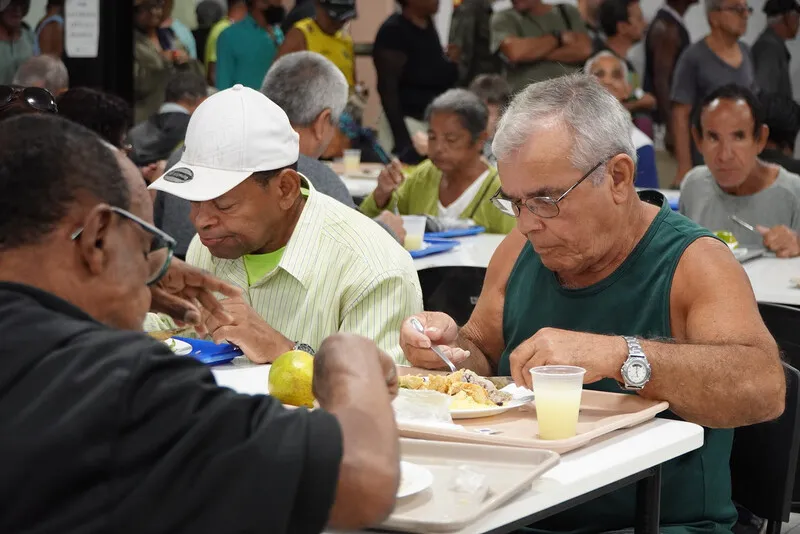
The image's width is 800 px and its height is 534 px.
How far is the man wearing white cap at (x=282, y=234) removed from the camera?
3.06 m

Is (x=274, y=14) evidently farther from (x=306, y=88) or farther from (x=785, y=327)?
(x=785, y=327)

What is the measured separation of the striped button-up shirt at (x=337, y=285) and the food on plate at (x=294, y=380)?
648 millimetres

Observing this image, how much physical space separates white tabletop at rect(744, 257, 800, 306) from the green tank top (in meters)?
1.17

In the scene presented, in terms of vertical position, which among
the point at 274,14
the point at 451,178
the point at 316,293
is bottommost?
the point at 451,178

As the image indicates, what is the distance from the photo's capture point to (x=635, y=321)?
2.62 metres

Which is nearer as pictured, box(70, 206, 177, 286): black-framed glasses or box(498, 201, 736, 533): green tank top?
box(70, 206, 177, 286): black-framed glasses

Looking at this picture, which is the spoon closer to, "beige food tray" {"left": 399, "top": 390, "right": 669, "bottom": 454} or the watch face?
"beige food tray" {"left": 399, "top": 390, "right": 669, "bottom": 454}

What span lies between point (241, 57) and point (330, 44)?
1.02 m

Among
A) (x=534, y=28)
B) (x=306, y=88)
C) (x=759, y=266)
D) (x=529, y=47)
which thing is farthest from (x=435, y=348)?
(x=534, y=28)

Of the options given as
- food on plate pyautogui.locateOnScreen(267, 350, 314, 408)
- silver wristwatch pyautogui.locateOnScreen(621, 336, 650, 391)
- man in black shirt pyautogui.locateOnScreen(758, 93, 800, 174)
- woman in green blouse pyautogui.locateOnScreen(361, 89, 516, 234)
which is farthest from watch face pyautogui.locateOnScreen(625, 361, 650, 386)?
man in black shirt pyautogui.locateOnScreen(758, 93, 800, 174)

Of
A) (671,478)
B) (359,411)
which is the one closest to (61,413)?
(359,411)

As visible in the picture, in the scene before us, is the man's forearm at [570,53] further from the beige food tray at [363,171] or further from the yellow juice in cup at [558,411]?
the yellow juice in cup at [558,411]

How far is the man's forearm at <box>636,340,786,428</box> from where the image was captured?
7.68 ft

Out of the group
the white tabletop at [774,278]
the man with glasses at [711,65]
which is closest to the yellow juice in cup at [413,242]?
the white tabletop at [774,278]
